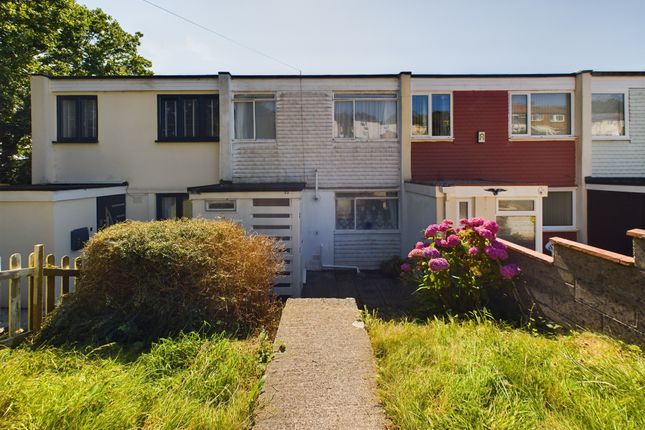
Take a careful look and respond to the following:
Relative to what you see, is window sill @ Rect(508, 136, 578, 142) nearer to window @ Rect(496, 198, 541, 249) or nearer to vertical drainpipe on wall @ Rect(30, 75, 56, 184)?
window @ Rect(496, 198, 541, 249)

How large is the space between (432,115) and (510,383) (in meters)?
9.79

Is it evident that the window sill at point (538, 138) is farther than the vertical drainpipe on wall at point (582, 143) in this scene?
Yes

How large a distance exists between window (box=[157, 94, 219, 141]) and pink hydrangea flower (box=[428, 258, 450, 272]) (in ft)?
26.4

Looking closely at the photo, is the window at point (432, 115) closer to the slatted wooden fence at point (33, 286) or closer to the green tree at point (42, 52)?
the slatted wooden fence at point (33, 286)

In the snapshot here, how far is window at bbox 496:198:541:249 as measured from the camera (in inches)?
352

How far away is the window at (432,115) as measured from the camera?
12.0m

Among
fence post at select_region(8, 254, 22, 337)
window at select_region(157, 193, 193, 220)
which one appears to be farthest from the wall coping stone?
window at select_region(157, 193, 193, 220)

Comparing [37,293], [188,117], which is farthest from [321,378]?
[188,117]

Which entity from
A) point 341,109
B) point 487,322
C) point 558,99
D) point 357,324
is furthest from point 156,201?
point 558,99

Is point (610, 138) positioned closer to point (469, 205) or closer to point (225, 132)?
point (469, 205)

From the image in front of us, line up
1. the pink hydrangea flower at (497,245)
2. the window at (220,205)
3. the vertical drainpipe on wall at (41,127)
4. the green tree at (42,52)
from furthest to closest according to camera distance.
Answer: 1. the green tree at (42,52)
2. the vertical drainpipe on wall at (41,127)
3. the window at (220,205)
4. the pink hydrangea flower at (497,245)

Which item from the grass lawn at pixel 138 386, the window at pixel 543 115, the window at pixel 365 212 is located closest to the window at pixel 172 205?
the window at pixel 365 212

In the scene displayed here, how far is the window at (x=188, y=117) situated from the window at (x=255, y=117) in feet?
2.06

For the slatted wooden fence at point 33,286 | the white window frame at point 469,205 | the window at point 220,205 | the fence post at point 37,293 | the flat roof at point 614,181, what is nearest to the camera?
the slatted wooden fence at point 33,286
